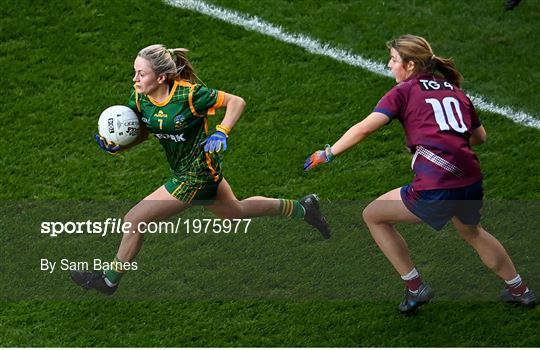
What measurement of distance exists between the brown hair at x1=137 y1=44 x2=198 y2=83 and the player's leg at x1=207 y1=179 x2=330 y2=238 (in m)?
0.84

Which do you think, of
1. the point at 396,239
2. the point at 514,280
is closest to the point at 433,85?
the point at 396,239

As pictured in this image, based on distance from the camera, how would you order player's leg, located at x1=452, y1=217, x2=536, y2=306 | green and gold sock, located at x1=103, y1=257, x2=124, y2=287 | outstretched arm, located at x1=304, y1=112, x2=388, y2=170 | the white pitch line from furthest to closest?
the white pitch line, green and gold sock, located at x1=103, y1=257, x2=124, y2=287, player's leg, located at x1=452, y1=217, x2=536, y2=306, outstretched arm, located at x1=304, y1=112, x2=388, y2=170

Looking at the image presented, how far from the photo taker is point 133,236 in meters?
8.56

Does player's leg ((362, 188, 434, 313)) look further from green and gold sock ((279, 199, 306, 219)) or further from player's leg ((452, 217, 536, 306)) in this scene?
green and gold sock ((279, 199, 306, 219))

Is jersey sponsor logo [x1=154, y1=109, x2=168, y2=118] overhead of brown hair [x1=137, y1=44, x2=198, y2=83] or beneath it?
beneath

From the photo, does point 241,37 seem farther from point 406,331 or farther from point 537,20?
point 406,331

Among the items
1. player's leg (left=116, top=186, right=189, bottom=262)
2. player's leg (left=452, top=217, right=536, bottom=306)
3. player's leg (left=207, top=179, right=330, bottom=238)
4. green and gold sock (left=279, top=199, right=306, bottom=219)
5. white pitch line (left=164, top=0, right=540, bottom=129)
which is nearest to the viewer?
player's leg (left=452, top=217, right=536, bottom=306)

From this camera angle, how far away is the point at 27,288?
8.90m

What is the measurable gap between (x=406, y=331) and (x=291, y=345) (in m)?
0.78

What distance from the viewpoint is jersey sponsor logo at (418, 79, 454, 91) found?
26.3ft

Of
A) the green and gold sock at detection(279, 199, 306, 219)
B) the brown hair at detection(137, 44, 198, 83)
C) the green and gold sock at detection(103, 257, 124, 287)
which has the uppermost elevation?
the brown hair at detection(137, 44, 198, 83)

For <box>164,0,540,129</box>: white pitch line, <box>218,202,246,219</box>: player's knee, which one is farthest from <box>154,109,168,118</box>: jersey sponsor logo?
<box>164,0,540,129</box>: white pitch line

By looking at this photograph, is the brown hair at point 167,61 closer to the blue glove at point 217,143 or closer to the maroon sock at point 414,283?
the blue glove at point 217,143

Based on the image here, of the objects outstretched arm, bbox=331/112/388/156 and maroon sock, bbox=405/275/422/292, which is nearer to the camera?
outstretched arm, bbox=331/112/388/156
